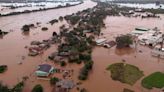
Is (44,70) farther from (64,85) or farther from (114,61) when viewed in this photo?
(114,61)

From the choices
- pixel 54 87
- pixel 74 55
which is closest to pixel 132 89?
pixel 54 87

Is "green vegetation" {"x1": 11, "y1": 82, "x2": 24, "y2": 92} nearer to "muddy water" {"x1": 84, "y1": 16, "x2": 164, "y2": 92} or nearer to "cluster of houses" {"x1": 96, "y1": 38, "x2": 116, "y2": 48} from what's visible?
"muddy water" {"x1": 84, "y1": 16, "x2": 164, "y2": 92}

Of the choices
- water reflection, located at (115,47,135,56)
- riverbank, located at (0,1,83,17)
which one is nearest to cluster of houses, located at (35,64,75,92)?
water reflection, located at (115,47,135,56)

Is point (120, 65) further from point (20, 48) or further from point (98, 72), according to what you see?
point (20, 48)

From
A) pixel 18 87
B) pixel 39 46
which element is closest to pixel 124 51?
pixel 39 46

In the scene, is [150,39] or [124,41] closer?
[124,41]
